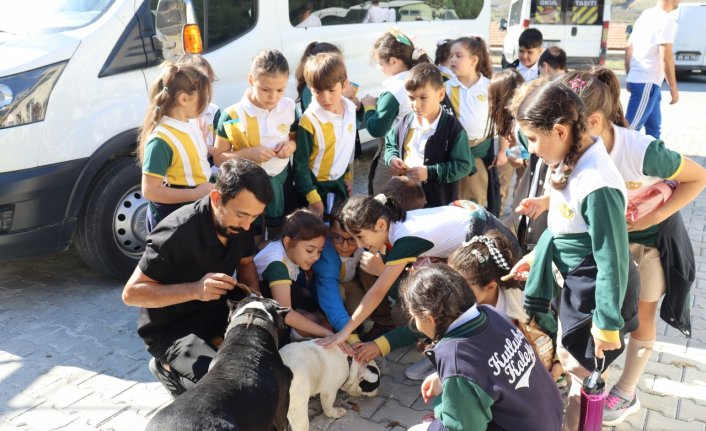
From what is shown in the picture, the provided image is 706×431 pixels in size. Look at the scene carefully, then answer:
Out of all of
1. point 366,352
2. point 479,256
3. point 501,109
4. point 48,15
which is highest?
point 48,15

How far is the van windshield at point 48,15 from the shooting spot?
14.0ft

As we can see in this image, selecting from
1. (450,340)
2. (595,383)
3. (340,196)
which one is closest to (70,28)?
(340,196)

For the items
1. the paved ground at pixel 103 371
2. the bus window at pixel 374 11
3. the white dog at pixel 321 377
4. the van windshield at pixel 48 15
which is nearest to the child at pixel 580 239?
the paved ground at pixel 103 371

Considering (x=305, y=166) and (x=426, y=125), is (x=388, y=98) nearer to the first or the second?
(x=426, y=125)

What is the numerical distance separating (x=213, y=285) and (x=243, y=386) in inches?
23.0

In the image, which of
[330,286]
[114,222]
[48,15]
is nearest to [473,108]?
[330,286]

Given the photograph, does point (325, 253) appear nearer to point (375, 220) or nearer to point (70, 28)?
point (375, 220)

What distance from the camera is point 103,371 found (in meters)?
3.56

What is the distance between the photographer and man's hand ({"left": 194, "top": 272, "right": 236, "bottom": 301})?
9.16ft

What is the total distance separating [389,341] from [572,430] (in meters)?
1.05

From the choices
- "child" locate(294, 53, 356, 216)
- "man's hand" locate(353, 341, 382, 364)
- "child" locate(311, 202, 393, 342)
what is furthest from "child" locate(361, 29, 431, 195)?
"man's hand" locate(353, 341, 382, 364)

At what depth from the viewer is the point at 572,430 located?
2785 millimetres

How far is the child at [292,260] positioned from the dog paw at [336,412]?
15.2 inches

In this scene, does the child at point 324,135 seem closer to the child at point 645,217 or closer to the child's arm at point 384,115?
the child's arm at point 384,115
